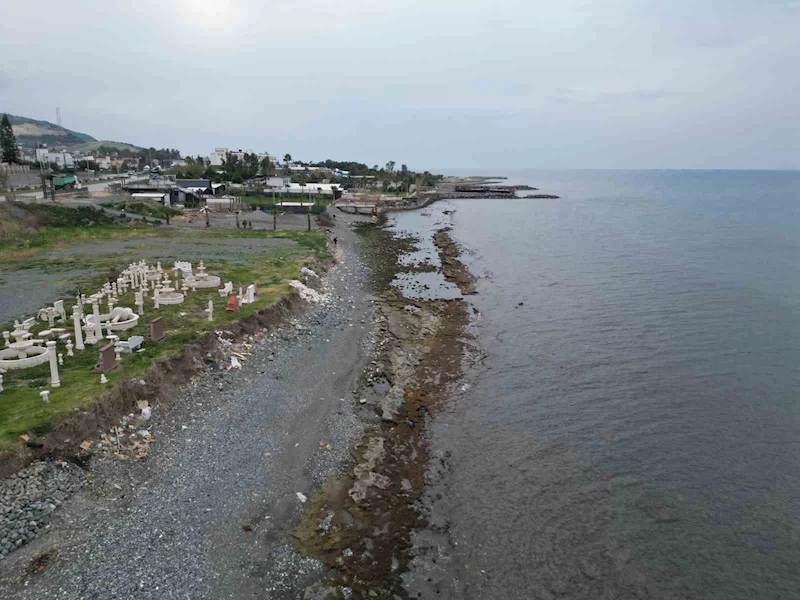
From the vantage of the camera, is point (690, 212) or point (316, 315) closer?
point (316, 315)

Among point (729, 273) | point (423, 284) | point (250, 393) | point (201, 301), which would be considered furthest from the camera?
point (729, 273)

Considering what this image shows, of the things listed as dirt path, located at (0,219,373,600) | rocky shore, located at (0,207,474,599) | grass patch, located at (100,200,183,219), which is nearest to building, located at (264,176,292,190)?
grass patch, located at (100,200,183,219)

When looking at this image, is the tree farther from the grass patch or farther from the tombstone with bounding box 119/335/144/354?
the tombstone with bounding box 119/335/144/354

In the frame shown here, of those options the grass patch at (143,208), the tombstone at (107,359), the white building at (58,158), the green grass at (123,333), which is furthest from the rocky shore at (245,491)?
the white building at (58,158)

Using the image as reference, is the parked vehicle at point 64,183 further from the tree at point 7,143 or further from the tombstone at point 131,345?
the tombstone at point 131,345

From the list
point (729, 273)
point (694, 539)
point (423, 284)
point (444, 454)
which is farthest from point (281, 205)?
point (694, 539)

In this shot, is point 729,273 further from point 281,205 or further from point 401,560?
point 281,205

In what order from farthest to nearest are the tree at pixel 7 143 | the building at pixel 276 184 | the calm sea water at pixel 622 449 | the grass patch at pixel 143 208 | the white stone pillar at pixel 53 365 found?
the building at pixel 276 184 < the tree at pixel 7 143 < the grass patch at pixel 143 208 < the white stone pillar at pixel 53 365 < the calm sea water at pixel 622 449
